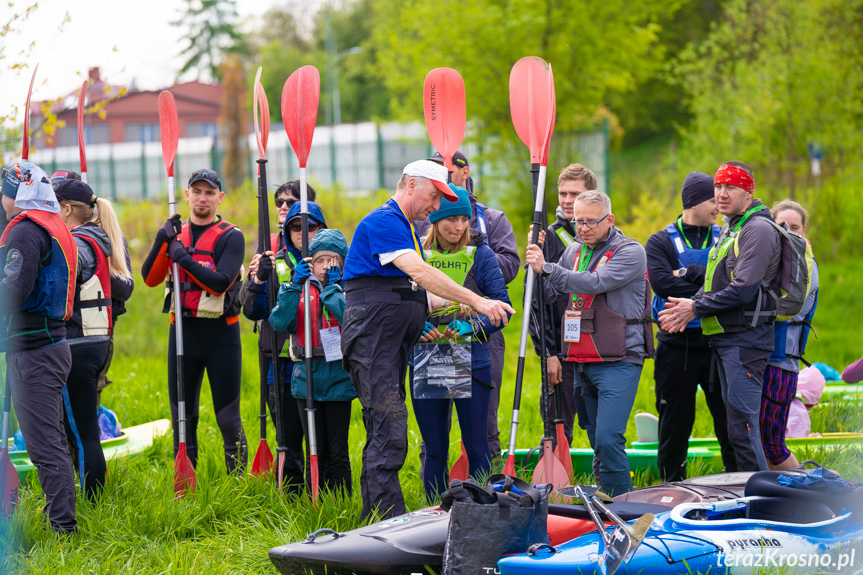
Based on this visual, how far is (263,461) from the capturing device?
4.90m

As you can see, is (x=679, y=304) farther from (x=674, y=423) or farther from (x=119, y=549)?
(x=119, y=549)

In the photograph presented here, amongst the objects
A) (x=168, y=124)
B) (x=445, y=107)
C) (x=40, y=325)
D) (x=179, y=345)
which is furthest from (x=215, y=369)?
(x=445, y=107)

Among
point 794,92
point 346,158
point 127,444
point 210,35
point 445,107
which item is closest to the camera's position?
point 445,107

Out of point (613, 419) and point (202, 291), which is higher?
point (202, 291)

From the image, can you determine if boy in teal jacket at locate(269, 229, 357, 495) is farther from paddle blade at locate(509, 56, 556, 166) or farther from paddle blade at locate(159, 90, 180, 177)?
paddle blade at locate(159, 90, 180, 177)

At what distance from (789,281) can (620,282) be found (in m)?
0.99

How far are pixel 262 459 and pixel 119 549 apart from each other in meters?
1.02

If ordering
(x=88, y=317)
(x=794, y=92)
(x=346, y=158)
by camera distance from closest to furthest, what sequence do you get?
(x=88, y=317) → (x=794, y=92) → (x=346, y=158)

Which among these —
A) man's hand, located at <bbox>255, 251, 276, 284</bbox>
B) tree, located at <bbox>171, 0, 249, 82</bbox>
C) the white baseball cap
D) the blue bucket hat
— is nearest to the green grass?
man's hand, located at <bbox>255, 251, 276, 284</bbox>

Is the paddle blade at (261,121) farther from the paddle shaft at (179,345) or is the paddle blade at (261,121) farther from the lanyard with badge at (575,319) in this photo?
the lanyard with badge at (575,319)

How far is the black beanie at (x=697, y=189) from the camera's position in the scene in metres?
4.92

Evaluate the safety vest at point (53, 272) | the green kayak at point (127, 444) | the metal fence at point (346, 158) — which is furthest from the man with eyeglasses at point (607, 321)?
the metal fence at point (346, 158)

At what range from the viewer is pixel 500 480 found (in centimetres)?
350

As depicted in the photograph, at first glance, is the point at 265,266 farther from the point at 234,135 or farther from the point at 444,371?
the point at 234,135
